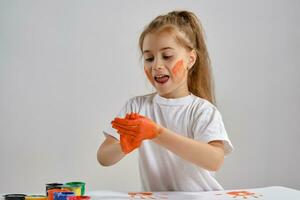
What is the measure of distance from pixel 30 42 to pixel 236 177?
3.15ft

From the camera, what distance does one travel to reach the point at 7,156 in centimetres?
198

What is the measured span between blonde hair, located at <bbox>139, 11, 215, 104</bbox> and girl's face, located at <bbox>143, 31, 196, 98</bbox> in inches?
1.1

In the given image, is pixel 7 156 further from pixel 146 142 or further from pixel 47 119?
pixel 146 142

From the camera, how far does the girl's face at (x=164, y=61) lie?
57.9 inches

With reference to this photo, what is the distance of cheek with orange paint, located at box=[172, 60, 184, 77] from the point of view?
1.49 m

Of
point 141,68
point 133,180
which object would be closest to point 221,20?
→ point 141,68

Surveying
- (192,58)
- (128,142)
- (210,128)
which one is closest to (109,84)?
(192,58)

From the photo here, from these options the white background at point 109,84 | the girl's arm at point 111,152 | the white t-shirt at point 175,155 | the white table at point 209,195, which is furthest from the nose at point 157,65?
the white background at point 109,84

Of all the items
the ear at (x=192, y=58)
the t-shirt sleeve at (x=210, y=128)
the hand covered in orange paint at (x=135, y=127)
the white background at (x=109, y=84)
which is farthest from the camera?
the white background at (x=109, y=84)

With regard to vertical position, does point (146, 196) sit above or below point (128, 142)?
below

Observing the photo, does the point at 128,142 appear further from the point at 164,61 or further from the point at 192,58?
the point at 192,58

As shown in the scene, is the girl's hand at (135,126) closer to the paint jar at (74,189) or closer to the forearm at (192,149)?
the forearm at (192,149)

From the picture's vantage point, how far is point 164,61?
1.48 m

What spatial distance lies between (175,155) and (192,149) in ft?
0.57
